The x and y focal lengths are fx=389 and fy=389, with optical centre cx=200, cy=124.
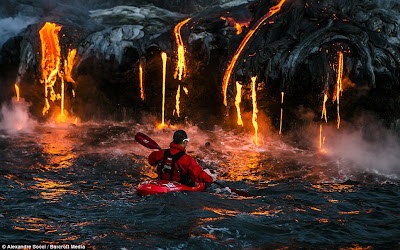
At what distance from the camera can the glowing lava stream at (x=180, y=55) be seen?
1275 cm

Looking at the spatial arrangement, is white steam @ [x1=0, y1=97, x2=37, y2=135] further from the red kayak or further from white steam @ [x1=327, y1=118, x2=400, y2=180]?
white steam @ [x1=327, y1=118, x2=400, y2=180]

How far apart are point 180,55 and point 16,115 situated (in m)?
7.63

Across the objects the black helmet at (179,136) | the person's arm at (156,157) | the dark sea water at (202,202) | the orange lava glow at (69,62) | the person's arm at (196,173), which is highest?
the orange lava glow at (69,62)

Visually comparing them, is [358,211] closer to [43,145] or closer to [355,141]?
[355,141]

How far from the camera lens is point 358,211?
594 centimetres

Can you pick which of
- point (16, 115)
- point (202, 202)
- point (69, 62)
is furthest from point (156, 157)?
point (16, 115)

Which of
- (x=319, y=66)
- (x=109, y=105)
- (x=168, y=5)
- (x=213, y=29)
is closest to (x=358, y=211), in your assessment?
(x=319, y=66)

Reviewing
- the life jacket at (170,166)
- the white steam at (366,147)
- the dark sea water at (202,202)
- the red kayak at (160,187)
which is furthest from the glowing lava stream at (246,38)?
the red kayak at (160,187)

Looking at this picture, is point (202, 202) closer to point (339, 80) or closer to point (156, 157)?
point (156, 157)

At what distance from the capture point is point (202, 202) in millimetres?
5980

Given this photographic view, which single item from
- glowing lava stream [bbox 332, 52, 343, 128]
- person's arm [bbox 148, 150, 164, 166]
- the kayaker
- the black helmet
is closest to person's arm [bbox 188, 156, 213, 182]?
the kayaker

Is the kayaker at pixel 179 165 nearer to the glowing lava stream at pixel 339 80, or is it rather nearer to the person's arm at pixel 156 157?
the person's arm at pixel 156 157

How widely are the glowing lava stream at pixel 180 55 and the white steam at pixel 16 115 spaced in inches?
242

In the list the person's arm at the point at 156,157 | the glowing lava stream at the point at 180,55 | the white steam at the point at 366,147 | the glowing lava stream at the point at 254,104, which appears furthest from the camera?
the glowing lava stream at the point at 180,55
